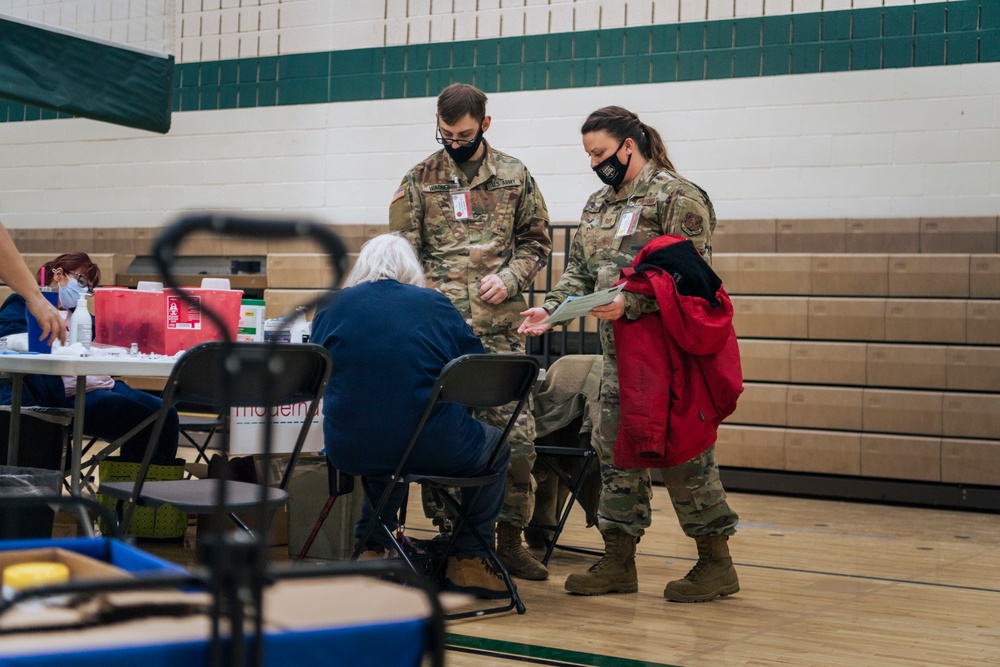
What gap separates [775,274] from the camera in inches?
236

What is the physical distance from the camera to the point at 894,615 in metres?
3.16

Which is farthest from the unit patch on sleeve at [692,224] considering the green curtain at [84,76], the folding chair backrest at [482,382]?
the green curtain at [84,76]

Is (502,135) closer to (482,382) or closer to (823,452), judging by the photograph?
(823,452)

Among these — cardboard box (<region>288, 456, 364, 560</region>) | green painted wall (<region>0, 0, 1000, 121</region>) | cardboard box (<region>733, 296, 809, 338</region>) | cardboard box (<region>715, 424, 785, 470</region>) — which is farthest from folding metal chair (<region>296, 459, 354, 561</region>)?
green painted wall (<region>0, 0, 1000, 121</region>)

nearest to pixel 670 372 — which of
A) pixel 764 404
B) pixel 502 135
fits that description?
pixel 764 404

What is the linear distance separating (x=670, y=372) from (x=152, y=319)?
1.52 meters

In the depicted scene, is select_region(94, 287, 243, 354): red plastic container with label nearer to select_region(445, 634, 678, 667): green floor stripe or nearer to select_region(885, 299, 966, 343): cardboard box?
Answer: select_region(445, 634, 678, 667): green floor stripe

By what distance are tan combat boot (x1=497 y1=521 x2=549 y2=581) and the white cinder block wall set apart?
2466mm

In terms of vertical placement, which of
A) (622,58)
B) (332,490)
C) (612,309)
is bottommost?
(332,490)

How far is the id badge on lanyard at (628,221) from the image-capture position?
330cm

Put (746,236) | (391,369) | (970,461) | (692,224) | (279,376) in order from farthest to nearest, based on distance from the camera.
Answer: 1. (746,236)
2. (970,461)
3. (692,224)
4. (391,369)
5. (279,376)

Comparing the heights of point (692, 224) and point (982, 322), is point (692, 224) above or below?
above

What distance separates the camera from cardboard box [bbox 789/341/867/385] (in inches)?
229

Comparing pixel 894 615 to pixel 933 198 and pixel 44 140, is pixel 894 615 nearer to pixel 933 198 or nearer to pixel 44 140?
pixel 933 198
